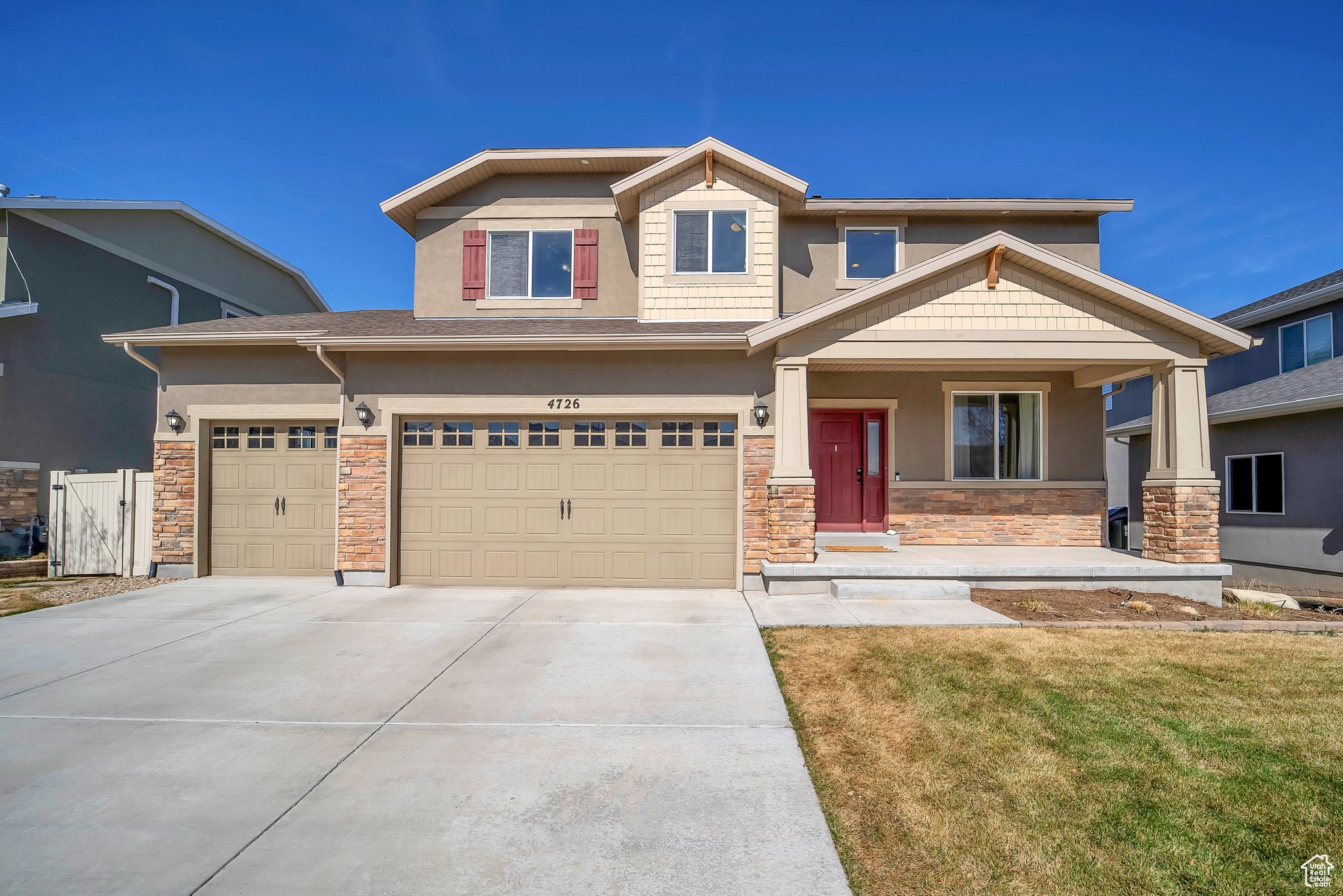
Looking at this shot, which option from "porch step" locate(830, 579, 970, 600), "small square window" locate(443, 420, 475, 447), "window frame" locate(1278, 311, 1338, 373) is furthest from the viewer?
"window frame" locate(1278, 311, 1338, 373)

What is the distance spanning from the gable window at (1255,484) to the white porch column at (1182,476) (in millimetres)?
4755

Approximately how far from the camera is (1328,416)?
1071 cm

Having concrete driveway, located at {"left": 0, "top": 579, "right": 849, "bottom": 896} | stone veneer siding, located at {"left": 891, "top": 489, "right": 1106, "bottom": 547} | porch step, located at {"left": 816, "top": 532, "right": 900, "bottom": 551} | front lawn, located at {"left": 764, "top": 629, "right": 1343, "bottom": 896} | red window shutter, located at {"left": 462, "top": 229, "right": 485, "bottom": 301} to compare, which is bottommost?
concrete driveway, located at {"left": 0, "top": 579, "right": 849, "bottom": 896}

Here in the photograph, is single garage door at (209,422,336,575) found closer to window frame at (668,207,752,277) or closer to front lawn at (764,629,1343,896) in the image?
window frame at (668,207,752,277)

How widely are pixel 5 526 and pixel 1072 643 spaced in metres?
17.8

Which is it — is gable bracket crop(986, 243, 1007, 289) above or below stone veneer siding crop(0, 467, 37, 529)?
above

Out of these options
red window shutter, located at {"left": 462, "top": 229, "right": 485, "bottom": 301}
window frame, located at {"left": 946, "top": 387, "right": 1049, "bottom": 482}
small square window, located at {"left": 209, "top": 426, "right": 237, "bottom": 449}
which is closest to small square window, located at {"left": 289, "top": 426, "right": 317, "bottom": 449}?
small square window, located at {"left": 209, "top": 426, "right": 237, "bottom": 449}

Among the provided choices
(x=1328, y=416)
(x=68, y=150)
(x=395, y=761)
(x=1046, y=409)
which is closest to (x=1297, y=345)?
(x=1328, y=416)

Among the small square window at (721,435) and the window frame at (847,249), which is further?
the window frame at (847,249)

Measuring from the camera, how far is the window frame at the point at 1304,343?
512 inches

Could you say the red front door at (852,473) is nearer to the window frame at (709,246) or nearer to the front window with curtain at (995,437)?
the front window with curtain at (995,437)

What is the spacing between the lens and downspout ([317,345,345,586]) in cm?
897

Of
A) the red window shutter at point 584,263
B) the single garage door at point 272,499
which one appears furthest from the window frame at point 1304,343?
the single garage door at point 272,499

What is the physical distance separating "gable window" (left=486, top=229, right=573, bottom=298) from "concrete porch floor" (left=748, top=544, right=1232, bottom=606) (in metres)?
6.02
